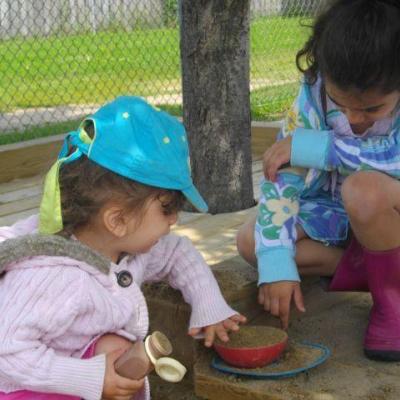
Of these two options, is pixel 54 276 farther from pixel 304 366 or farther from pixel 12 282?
pixel 304 366

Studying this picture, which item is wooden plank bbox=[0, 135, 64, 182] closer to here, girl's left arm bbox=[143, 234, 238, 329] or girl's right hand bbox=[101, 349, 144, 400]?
girl's left arm bbox=[143, 234, 238, 329]

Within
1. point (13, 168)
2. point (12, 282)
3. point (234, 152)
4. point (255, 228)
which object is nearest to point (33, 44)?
point (13, 168)

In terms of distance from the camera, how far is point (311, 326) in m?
2.50

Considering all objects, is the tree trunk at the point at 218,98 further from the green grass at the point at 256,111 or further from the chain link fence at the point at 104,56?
the chain link fence at the point at 104,56

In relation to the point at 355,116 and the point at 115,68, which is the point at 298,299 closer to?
the point at 355,116

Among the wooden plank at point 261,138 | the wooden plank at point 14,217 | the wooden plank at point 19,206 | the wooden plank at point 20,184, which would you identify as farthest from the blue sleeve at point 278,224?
the wooden plank at point 261,138

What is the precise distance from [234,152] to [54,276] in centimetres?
196

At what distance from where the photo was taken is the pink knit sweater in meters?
1.70

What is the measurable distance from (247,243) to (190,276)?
390mm

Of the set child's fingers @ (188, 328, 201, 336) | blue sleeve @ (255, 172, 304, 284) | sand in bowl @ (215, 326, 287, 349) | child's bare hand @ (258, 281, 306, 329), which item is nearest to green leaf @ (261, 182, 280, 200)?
blue sleeve @ (255, 172, 304, 284)

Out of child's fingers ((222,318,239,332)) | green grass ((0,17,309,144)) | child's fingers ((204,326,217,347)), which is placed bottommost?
green grass ((0,17,309,144))

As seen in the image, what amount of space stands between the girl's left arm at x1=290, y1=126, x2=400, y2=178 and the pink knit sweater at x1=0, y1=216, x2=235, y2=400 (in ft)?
1.98

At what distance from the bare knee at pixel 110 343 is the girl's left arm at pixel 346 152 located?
74 centimetres

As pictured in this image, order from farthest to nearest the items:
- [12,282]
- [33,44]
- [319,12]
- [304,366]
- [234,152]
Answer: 1. [33,44]
2. [234,152]
3. [319,12]
4. [304,366]
5. [12,282]
